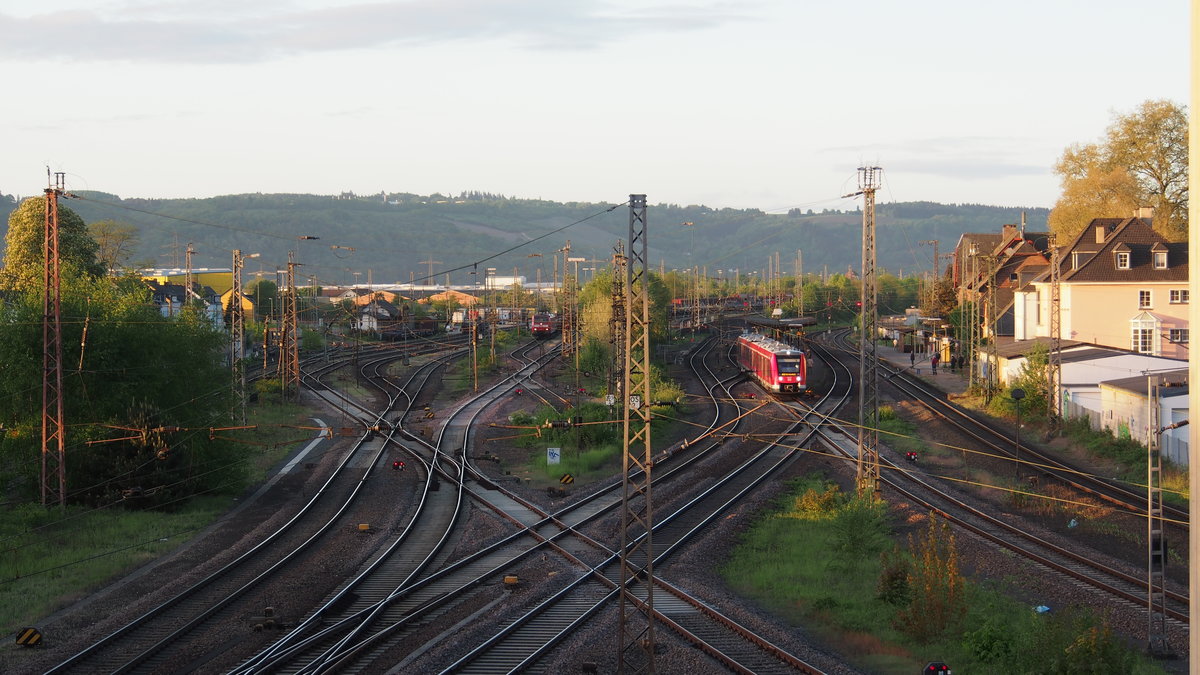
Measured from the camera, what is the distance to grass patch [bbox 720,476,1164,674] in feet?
51.9

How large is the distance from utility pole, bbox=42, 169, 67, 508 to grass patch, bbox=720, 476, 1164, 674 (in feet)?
53.9

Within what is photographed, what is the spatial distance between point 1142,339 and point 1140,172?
22.8m

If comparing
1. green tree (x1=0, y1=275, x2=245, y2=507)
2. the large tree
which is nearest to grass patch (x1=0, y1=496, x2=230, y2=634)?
green tree (x1=0, y1=275, x2=245, y2=507)

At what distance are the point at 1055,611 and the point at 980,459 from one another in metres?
17.5

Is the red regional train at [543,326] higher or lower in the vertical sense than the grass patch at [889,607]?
higher

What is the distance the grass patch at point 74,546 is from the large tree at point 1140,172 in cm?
6158

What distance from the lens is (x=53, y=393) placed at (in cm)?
2848

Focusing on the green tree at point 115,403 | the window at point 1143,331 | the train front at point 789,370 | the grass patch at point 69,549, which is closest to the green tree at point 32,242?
the green tree at point 115,403

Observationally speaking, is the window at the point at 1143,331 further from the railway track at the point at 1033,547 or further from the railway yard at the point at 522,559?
the railway track at the point at 1033,547

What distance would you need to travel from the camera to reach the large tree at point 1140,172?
6931cm

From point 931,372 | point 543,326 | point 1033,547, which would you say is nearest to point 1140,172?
point 931,372

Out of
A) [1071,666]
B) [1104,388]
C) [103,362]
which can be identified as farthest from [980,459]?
[103,362]

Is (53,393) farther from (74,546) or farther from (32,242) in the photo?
(32,242)

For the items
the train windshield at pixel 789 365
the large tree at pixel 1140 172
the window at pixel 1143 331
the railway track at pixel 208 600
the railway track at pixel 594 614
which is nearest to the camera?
the railway track at pixel 594 614
